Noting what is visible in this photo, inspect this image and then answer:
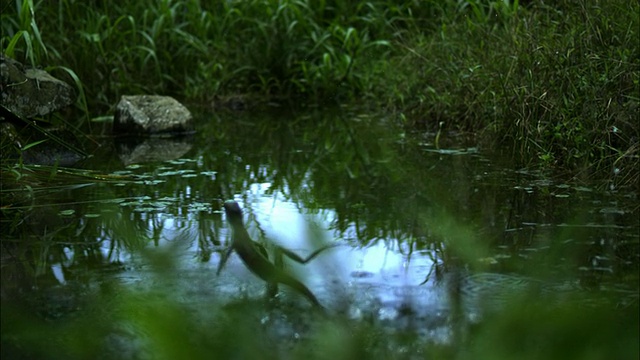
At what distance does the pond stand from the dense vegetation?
8.9 inches

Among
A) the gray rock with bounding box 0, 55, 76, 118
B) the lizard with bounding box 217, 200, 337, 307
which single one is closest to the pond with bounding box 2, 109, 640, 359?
the lizard with bounding box 217, 200, 337, 307

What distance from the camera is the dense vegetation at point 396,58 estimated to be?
322 centimetres

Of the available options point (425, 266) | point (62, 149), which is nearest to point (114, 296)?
point (425, 266)

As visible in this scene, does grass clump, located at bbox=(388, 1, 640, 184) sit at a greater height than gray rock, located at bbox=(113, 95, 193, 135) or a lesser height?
greater

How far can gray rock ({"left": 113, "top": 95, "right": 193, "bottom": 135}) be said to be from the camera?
496 centimetres

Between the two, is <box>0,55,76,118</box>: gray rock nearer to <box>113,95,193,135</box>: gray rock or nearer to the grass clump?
<box>113,95,193,135</box>: gray rock

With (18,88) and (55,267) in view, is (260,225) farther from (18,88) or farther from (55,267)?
(18,88)

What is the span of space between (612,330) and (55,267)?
6.00 ft

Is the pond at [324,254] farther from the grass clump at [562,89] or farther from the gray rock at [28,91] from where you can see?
the gray rock at [28,91]

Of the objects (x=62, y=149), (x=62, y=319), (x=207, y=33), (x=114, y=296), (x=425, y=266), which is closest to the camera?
(x=62, y=319)

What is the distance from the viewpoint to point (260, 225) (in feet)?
8.43

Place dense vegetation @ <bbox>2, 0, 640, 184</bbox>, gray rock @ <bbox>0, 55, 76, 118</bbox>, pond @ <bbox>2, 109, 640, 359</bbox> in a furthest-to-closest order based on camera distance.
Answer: gray rock @ <bbox>0, 55, 76, 118</bbox>, dense vegetation @ <bbox>2, 0, 640, 184</bbox>, pond @ <bbox>2, 109, 640, 359</bbox>

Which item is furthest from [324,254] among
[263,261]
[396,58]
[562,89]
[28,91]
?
[396,58]

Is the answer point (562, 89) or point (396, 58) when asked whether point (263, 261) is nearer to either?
point (562, 89)
